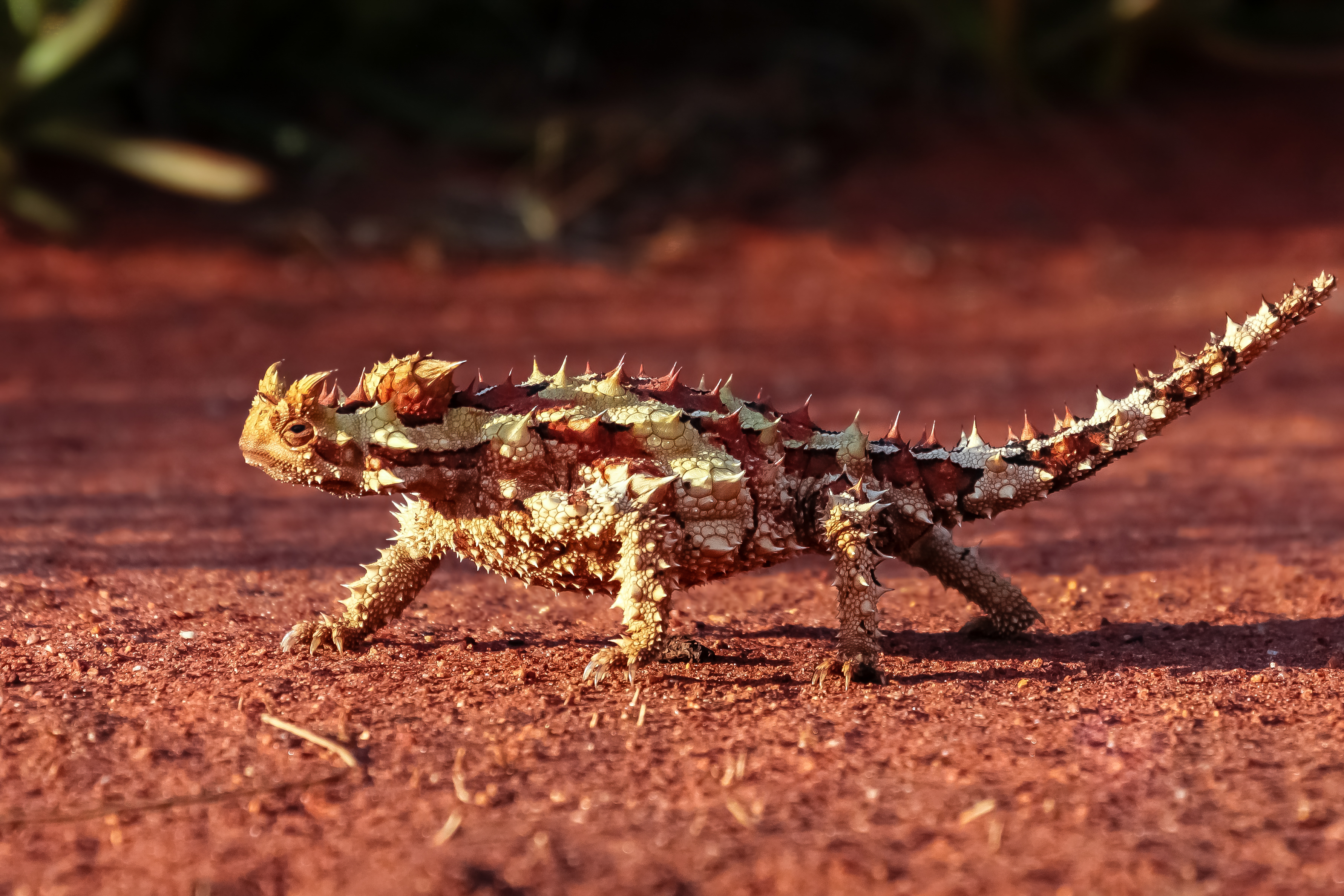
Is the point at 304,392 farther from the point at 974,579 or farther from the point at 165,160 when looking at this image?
the point at 165,160

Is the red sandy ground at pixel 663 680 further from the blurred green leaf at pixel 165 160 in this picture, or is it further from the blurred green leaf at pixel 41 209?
the blurred green leaf at pixel 165 160

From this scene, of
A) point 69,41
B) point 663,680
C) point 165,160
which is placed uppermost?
point 69,41

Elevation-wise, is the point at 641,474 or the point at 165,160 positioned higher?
the point at 165,160

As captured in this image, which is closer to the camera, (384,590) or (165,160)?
(384,590)

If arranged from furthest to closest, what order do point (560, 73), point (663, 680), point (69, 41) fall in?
point (560, 73) → point (69, 41) → point (663, 680)

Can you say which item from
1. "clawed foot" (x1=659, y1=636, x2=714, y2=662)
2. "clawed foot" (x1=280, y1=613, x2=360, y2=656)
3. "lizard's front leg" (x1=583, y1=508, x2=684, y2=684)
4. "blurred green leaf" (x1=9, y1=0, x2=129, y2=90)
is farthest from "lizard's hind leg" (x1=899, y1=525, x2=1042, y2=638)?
"blurred green leaf" (x1=9, y1=0, x2=129, y2=90)

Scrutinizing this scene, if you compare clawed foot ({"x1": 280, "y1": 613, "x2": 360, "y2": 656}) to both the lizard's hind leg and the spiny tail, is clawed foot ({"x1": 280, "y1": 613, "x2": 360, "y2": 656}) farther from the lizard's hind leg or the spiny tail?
the spiny tail

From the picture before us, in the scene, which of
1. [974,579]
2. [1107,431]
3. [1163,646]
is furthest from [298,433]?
[1163,646]
